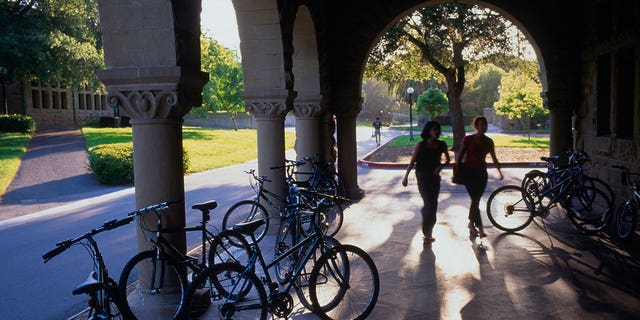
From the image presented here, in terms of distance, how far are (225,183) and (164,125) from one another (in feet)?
39.1

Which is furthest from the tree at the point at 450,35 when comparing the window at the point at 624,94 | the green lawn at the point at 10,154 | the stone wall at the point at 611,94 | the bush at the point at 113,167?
the green lawn at the point at 10,154

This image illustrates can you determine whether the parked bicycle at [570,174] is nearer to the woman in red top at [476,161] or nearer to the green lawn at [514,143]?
the woman in red top at [476,161]

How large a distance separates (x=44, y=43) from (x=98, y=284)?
29.0m

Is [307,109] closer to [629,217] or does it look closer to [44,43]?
[629,217]

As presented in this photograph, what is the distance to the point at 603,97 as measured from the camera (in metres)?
9.90

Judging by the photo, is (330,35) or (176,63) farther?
(330,35)

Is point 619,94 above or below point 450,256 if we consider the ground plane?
above

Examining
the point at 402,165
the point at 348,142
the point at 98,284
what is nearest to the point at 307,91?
the point at 348,142

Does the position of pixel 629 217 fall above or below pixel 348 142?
below

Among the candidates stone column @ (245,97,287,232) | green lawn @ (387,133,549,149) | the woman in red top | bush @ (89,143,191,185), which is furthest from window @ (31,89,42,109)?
the woman in red top

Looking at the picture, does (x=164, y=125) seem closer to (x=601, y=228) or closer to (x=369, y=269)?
(x=369, y=269)

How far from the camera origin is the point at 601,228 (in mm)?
7488

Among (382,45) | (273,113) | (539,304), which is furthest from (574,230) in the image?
(382,45)

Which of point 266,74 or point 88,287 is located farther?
point 266,74
